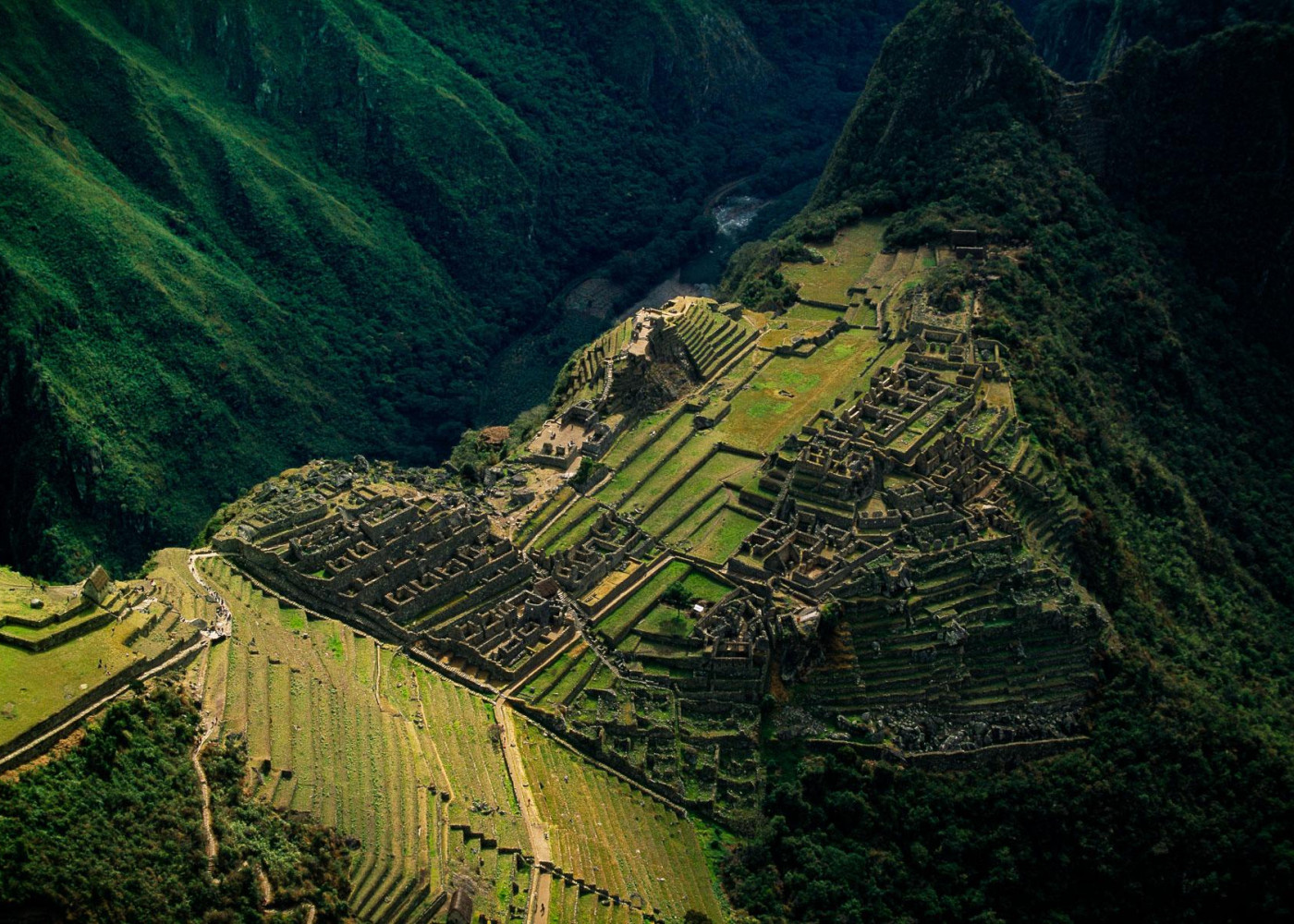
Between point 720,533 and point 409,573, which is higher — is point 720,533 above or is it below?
below

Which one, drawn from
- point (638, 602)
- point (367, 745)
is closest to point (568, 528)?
point (638, 602)

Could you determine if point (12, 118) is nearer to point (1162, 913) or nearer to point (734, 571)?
point (734, 571)

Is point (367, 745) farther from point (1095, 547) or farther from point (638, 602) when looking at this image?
point (1095, 547)

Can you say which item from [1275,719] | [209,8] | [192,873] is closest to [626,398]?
[1275,719]

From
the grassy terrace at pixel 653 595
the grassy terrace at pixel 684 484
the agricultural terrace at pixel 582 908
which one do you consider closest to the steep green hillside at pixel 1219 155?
the grassy terrace at pixel 684 484

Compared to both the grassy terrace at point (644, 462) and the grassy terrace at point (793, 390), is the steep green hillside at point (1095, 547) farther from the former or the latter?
A: the grassy terrace at point (644, 462)

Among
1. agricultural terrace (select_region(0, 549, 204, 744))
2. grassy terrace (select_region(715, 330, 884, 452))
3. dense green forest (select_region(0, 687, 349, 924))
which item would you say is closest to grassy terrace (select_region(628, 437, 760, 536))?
grassy terrace (select_region(715, 330, 884, 452))
